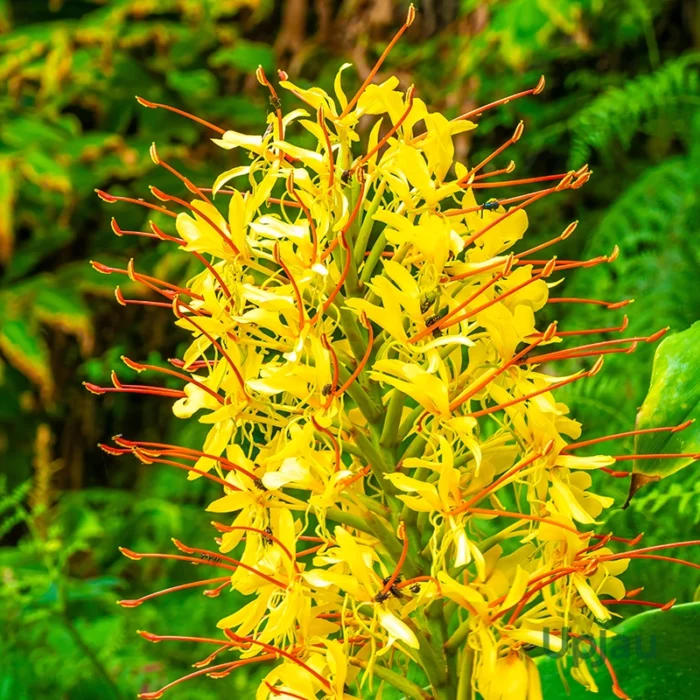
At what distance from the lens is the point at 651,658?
0.52m

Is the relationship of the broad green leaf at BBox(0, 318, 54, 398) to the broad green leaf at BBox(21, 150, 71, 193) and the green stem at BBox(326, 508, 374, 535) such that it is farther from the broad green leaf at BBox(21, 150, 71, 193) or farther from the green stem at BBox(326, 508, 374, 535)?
the green stem at BBox(326, 508, 374, 535)

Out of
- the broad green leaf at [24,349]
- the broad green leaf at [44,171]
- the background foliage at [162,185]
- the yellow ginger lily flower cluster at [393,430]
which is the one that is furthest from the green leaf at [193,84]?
the yellow ginger lily flower cluster at [393,430]

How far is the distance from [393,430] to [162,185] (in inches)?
57.4

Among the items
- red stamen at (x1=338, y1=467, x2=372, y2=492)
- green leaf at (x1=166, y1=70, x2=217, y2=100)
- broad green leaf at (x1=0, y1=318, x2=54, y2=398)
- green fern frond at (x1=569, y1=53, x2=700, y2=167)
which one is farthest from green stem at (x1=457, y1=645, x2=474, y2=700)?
green leaf at (x1=166, y1=70, x2=217, y2=100)

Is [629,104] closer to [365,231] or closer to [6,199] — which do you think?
[365,231]

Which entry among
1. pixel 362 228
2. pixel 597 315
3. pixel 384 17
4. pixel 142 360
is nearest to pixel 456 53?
pixel 384 17

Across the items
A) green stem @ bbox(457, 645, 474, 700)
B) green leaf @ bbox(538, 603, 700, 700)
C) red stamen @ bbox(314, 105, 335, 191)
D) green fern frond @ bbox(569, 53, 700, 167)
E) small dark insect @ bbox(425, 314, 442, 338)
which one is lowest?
green leaf @ bbox(538, 603, 700, 700)

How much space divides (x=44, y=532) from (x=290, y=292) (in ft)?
3.11

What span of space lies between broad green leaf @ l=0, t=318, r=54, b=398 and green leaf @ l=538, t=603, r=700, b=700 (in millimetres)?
1500

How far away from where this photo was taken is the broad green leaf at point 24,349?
184 cm

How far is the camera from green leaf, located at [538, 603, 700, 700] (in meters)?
0.51

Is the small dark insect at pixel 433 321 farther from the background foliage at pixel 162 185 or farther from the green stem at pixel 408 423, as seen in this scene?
the background foliage at pixel 162 185

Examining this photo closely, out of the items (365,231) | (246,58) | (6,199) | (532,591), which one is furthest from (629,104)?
(6,199)

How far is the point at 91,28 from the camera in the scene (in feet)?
6.71
